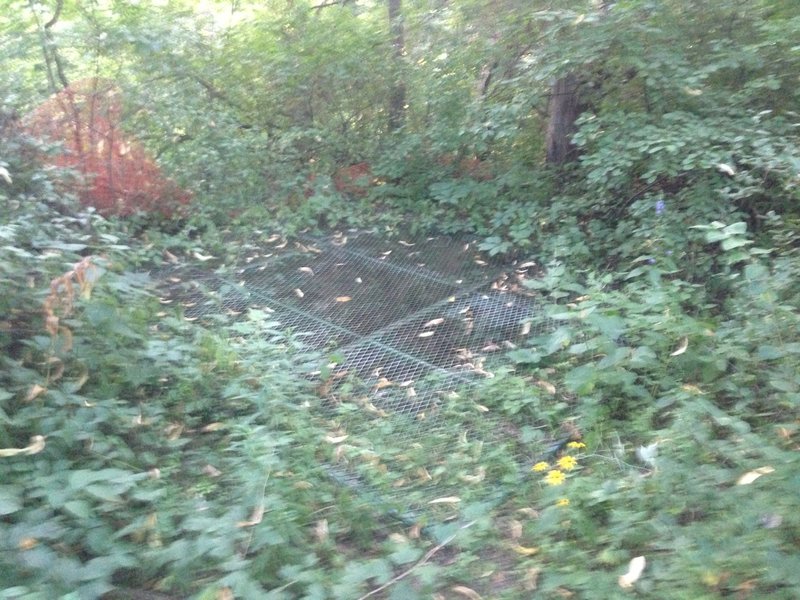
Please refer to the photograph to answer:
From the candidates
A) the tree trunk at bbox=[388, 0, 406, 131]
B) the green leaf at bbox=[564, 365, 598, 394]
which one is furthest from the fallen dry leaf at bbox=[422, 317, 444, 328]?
the tree trunk at bbox=[388, 0, 406, 131]

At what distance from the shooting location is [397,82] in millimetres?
7312

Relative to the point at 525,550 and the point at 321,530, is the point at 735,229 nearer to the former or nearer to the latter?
the point at 525,550

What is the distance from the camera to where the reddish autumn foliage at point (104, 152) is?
5.95 metres

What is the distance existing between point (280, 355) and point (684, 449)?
2.08 meters

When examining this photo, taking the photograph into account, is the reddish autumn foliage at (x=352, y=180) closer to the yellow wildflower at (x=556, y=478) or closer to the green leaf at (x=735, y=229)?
the green leaf at (x=735, y=229)

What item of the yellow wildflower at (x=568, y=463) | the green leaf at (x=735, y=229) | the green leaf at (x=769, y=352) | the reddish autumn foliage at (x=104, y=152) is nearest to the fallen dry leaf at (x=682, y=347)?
the green leaf at (x=769, y=352)

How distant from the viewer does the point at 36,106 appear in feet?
19.9

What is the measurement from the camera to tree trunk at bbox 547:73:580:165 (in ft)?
20.6

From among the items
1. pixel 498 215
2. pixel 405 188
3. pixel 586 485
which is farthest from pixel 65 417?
pixel 405 188

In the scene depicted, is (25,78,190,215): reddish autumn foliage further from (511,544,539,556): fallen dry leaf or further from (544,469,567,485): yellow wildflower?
(511,544,539,556): fallen dry leaf

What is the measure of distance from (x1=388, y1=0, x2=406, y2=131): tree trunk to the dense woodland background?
2 centimetres

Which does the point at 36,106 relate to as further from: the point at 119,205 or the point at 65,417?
the point at 65,417

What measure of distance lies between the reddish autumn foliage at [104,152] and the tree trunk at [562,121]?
318cm

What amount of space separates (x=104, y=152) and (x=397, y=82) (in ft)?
9.23
